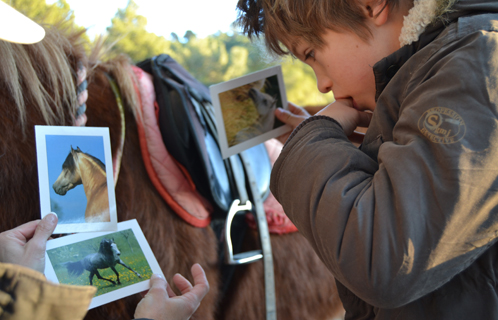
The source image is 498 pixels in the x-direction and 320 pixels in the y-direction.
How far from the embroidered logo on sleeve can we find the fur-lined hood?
0.19 m

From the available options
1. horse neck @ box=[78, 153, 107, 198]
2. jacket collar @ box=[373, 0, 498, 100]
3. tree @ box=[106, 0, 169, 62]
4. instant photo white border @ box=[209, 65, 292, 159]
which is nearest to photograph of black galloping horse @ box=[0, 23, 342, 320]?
horse neck @ box=[78, 153, 107, 198]


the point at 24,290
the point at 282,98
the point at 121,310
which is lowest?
the point at 121,310

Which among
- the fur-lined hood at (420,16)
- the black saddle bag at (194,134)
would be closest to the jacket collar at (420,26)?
the fur-lined hood at (420,16)

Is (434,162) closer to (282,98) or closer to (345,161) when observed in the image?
(345,161)

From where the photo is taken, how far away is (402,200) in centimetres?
48

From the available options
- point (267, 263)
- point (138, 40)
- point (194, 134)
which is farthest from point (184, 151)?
point (138, 40)

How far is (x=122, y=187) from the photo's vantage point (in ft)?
2.78

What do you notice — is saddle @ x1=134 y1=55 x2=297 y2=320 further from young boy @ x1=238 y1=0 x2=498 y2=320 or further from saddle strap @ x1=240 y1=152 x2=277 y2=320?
young boy @ x1=238 y1=0 x2=498 y2=320

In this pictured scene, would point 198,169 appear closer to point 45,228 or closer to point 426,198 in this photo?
point 45,228

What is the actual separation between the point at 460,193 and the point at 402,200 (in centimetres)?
7

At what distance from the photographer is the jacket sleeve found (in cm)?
47

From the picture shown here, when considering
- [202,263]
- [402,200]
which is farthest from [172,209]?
[402,200]

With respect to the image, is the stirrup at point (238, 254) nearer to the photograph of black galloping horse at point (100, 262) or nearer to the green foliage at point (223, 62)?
the photograph of black galloping horse at point (100, 262)

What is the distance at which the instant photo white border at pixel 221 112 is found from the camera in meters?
0.98
